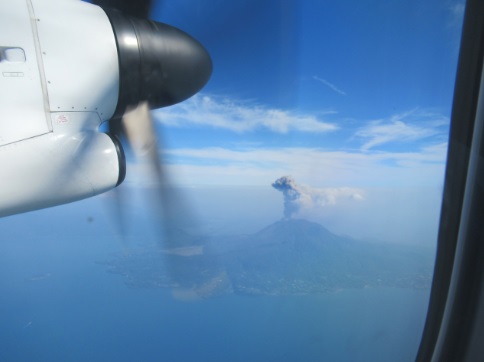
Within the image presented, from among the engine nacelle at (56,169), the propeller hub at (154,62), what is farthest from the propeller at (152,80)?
the engine nacelle at (56,169)

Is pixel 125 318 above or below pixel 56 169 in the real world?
below

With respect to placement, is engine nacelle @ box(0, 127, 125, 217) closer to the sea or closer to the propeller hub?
the propeller hub

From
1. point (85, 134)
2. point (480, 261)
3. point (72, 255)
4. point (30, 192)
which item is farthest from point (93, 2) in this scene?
point (72, 255)

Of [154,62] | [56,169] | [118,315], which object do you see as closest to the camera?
[56,169]

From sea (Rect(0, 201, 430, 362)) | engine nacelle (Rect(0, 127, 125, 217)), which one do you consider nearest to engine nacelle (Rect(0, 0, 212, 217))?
engine nacelle (Rect(0, 127, 125, 217))

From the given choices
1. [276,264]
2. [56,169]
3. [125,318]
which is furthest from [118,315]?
[56,169]

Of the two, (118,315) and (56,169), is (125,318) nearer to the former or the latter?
(118,315)
